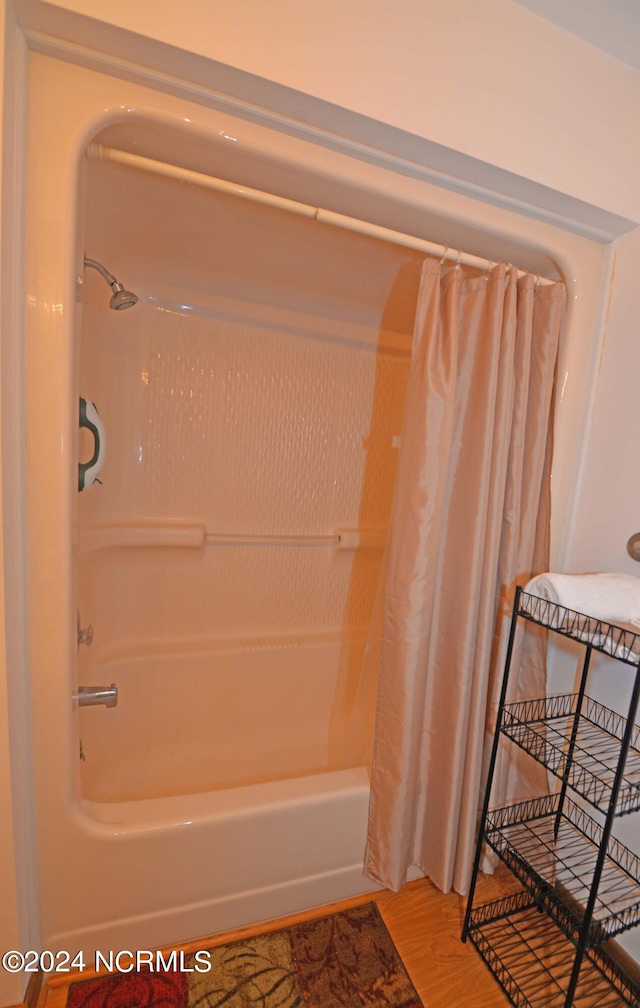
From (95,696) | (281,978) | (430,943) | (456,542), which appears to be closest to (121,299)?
(95,696)

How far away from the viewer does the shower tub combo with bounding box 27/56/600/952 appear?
948 millimetres

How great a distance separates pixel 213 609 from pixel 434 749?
3.50ft

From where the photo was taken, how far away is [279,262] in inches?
63.6

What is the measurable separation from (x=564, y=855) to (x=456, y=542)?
37.3 inches

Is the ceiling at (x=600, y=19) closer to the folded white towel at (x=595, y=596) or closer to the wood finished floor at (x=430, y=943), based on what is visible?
the folded white towel at (x=595, y=596)

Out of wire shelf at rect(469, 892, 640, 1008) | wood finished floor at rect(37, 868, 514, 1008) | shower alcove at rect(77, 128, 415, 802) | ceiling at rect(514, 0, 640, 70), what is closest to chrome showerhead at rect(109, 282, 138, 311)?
shower alcove at rect(77, 128, 415, 802)

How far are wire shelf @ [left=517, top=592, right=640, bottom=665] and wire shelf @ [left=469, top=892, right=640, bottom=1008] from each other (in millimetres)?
846

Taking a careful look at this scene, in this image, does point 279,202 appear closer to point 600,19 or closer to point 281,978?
point 600,19

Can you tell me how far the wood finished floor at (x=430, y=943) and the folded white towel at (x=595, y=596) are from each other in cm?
97

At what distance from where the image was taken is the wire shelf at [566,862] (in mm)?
1028

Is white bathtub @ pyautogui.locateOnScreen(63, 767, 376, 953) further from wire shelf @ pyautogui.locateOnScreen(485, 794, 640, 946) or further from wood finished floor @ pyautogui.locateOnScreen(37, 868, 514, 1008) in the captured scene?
wire shelf @ pyautogui.locateOnScreen(485, 794, 640, 946)

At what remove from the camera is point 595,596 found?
99cm

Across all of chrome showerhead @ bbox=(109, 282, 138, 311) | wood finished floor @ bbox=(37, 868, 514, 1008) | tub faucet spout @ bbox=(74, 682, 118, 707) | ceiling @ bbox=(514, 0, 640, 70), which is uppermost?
ceiling @ bbox=(514, 0, 640, 70)

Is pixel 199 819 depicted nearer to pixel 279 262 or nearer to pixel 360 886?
pixel 360 886
